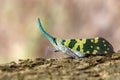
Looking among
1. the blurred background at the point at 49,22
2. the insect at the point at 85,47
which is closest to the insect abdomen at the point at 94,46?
the insect at the point at 85,47

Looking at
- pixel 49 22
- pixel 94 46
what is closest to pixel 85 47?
pixel 94 46

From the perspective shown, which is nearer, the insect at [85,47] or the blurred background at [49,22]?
the insect at [85,47]

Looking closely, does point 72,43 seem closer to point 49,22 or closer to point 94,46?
point 94,46

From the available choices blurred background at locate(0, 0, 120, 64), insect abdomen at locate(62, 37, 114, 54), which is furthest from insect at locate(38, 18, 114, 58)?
blurred background at locate(0, 0, 120, 64)

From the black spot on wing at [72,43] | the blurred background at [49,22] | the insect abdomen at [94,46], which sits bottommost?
the insect abdomen at [94,46]

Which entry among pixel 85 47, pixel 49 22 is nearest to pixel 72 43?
pixel 85 47

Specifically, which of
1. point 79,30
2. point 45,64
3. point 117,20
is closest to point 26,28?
point 79,30

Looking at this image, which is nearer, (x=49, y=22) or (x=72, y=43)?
(x=72, y=43)

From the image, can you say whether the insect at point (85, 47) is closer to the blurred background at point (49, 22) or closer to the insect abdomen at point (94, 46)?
the insect abdomen at point (94, 46)

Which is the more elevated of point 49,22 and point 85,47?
point 49,22
